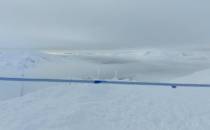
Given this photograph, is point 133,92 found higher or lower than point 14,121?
higher

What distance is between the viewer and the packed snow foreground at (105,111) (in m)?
3.88

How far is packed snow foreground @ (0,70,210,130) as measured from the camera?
12.7 ft

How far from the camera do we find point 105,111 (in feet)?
15.1

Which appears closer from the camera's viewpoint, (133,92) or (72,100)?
(72,100)

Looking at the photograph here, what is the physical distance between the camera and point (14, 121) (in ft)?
13.1

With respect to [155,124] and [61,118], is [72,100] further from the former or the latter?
[155,124]

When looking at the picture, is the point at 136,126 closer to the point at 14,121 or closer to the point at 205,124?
the point at 205,124

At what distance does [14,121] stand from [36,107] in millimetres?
780

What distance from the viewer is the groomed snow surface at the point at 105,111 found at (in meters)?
3.88

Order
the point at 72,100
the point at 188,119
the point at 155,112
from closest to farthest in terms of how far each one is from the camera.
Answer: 1. the point at 188,119
2. the point at 155,112
3. the point at 72,100

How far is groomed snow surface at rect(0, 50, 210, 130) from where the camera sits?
3881 millimetres

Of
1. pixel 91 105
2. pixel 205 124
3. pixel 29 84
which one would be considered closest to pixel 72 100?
pixel 91 105

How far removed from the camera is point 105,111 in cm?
460

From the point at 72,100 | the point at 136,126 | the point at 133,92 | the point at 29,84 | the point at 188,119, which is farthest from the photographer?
the point at 29,84
